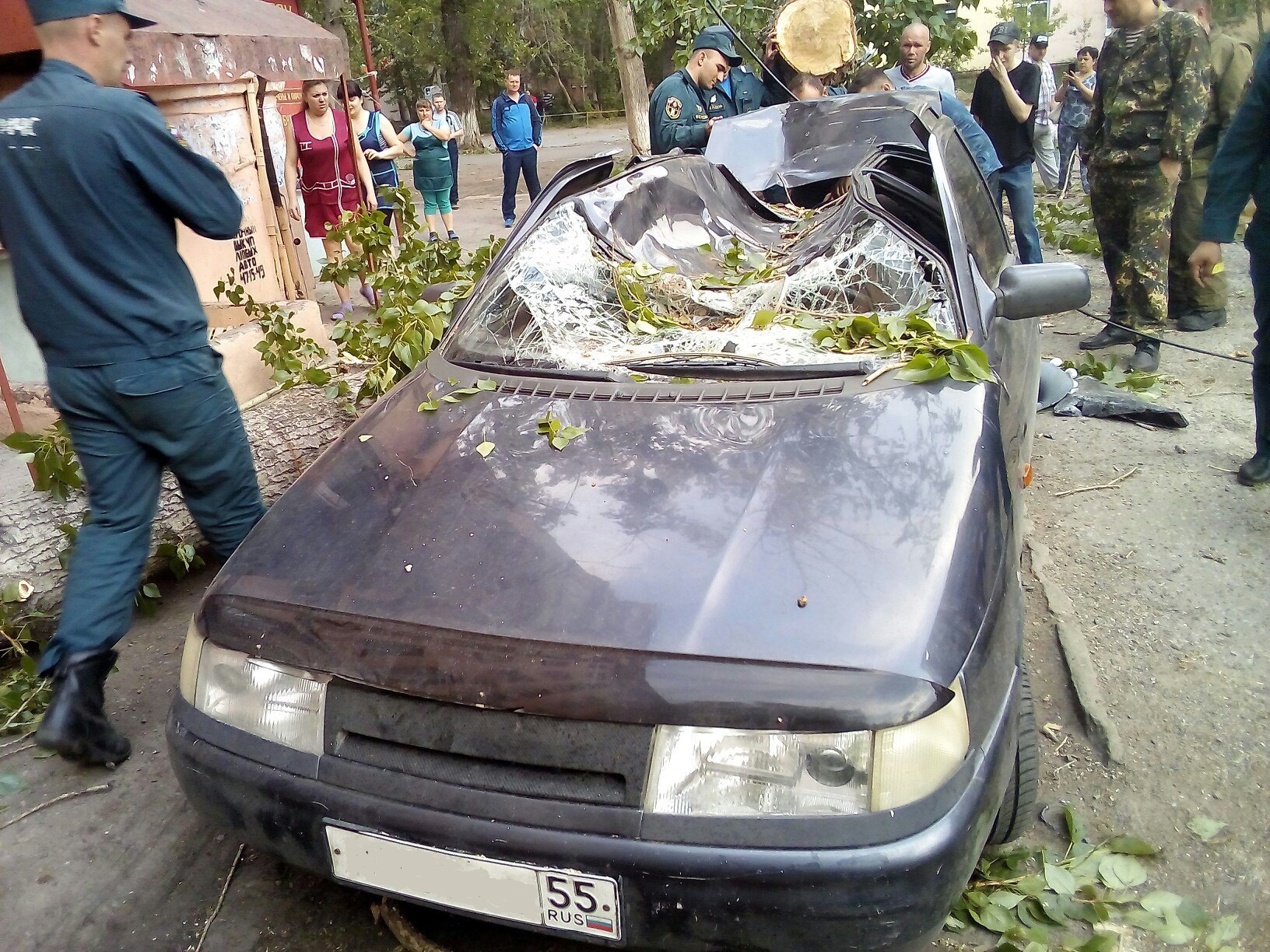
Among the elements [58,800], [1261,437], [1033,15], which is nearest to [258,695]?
[58,800]

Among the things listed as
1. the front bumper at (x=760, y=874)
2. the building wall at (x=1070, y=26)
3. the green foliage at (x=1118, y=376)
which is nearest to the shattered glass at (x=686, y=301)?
the front bumper at (x=760, y=874)

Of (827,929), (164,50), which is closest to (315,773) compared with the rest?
(827,929)

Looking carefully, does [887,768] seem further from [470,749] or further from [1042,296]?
[1042,296]

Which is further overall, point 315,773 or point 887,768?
point 315,773

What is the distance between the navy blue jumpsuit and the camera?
8.43ft

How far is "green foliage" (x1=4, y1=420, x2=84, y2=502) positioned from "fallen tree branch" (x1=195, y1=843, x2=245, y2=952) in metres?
1.67

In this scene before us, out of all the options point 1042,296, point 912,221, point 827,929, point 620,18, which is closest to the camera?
point 827,929

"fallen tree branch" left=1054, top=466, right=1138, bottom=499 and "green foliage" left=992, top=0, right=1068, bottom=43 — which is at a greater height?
"green foliage" left=992, top=0, right=1068, bottom=43

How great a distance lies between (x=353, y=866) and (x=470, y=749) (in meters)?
0.35

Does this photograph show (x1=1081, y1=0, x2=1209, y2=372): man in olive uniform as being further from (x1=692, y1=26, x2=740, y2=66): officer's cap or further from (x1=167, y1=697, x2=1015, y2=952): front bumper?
(x1=167, y1=697, x2=1015, y2=952): front bumper

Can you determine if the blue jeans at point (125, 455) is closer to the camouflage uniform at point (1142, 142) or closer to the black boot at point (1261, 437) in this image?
the black boot at point (1261, 437)

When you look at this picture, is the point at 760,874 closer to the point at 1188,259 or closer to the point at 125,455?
the point at 125,455

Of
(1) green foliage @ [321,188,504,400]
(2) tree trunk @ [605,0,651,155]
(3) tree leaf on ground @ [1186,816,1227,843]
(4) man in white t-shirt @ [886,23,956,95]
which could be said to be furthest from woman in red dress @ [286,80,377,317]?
(3) tree leaf on ground @ [1186,816,1227,843]

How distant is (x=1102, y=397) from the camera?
4.98 metres
